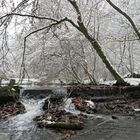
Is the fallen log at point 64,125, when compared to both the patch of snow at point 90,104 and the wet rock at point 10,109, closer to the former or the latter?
the wet rock at point 10,109

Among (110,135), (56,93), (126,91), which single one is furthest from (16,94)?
(110,135)

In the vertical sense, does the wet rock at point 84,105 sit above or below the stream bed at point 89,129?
above

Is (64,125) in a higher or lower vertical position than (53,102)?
lower

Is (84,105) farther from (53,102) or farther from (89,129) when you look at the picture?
(89,129)

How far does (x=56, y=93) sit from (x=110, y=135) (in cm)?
673

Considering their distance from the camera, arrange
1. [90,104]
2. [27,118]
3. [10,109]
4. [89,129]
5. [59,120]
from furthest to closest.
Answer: [90,104], [10,109], [27,118], [59,120], [89,129]

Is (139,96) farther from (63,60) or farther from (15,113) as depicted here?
(63,60)

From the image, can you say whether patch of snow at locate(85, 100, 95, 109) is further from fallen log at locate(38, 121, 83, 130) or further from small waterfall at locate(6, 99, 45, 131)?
fallen log at locate(38, 121, 83, 130)

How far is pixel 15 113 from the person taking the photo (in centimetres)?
1100

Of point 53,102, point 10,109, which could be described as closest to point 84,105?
point 53,102

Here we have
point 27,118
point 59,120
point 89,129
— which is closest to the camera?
point 89,129

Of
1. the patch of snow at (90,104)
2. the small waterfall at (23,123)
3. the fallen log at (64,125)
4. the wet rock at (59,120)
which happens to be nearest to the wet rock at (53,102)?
the small waterfall at (23,123)

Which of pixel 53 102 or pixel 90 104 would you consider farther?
pixel 53 102

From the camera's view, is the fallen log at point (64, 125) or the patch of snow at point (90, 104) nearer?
the fallen log at point (64, 125)
